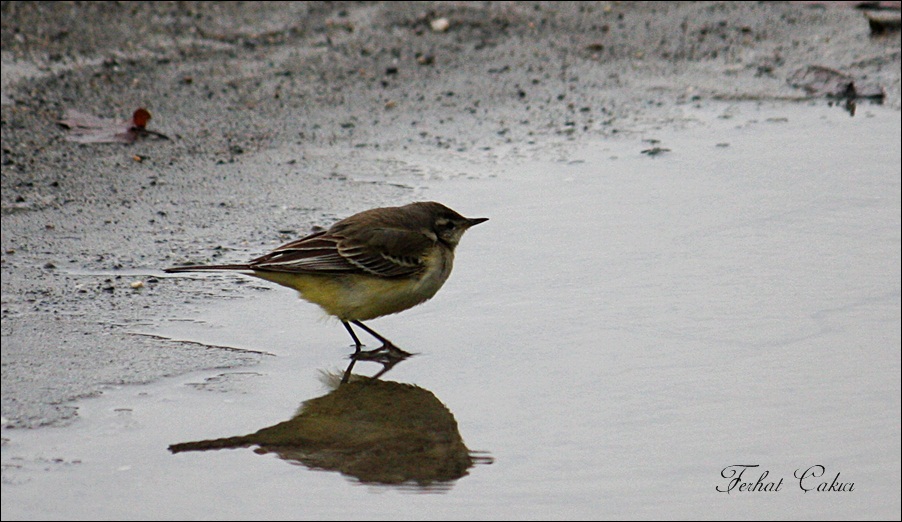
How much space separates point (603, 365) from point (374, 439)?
1.33m

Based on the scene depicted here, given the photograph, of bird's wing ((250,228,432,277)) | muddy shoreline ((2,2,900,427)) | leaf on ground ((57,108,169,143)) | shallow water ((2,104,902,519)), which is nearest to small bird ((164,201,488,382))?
bird's wing ((250,228,432,277))

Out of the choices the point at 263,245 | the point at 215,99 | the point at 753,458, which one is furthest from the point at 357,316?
the point at 215,99

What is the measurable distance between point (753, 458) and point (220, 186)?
4751 millimetres

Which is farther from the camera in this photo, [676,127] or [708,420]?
[676,127]

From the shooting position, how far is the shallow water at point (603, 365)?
16.3ft

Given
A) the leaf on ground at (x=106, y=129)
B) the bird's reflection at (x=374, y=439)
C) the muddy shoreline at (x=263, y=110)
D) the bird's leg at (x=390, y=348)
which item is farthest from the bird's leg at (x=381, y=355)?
the leaf on ground at (x=106, y=129)

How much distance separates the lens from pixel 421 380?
614cm

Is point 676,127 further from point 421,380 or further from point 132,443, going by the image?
point 132,443

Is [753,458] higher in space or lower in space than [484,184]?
lower

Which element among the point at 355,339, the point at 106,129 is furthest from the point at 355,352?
the point at 106,129

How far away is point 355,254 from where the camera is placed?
684cm

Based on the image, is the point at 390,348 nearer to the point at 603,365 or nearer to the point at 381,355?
the point at 381,355

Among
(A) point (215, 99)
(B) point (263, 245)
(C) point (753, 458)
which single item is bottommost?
(C) point (753, 458)

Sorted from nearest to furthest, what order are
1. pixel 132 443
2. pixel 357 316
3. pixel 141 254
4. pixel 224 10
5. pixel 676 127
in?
pixel 132 443, pixel 357 316, pixel 141 254, pixel 676 127, pixel 224 10
